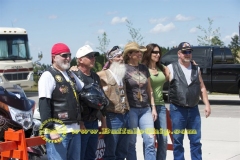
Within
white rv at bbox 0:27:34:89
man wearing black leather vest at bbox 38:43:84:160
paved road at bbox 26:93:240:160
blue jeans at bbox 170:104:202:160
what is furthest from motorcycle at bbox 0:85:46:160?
white rv at bbox 0:27:34:89

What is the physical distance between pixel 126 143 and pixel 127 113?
401mm

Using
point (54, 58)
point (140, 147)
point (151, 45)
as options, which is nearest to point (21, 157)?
point (54, 58)

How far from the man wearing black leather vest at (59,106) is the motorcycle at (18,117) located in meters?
0.95

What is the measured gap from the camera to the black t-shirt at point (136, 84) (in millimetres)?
5648

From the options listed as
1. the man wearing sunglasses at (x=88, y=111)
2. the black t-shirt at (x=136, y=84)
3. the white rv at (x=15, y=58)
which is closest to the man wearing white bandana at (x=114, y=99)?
the black t-shirt at (x=136, y=84)

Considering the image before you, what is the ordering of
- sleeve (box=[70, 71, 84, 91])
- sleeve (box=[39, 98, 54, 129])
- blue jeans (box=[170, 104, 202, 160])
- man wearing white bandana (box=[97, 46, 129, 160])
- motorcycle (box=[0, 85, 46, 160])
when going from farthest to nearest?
blue jeans (box=[170, 104, 202, 160])
man wearing white bandana (box=[97, 46, 129, 160])
motorcycle (box=[0, 85, 46, 160])
sleeve (box=[70, 71, 84, 91])
sleeve (box=[39, 98, 54, 129])

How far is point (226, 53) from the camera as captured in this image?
605 inches

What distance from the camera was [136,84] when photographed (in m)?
5.66

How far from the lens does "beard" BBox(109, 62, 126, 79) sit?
5.44 metres

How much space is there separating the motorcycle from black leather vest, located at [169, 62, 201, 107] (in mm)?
1898

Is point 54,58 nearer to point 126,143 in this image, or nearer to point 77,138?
point 77,138

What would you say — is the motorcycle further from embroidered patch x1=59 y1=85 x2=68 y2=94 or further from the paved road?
the paved road

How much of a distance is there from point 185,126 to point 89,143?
1.60 meters

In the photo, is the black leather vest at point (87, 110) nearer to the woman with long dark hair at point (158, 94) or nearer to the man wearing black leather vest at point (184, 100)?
the woman with long dark hair at point (158, 94)
